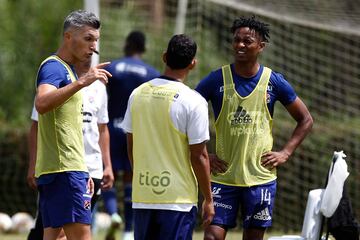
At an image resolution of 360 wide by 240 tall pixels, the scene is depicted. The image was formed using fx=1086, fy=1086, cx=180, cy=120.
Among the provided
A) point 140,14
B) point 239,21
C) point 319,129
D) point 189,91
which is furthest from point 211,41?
point 189,91

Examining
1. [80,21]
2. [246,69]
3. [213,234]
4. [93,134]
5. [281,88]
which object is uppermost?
[80,21]

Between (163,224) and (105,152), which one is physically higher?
(163,224)

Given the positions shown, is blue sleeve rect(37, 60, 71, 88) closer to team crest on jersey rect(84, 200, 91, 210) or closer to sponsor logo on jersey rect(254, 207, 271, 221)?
team crest on jersey rect(84, 200, 91, 210)

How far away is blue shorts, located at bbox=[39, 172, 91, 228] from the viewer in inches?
297

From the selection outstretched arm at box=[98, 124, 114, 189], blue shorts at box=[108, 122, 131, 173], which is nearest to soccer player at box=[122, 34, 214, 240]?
outstretched arm at box=[98, 124, 114, 189]

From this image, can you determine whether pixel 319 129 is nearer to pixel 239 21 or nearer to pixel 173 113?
pixel 239 21

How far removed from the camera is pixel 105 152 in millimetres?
9250

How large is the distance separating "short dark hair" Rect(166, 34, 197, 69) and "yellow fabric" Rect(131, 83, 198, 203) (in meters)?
0.15

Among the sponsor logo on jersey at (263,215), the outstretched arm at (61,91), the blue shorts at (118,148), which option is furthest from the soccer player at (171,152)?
the blue shorts at (118,148)

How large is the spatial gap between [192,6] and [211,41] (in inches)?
93.8

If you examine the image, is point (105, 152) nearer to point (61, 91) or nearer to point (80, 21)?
point (80, 21)

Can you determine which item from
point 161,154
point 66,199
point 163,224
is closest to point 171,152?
point 161,154

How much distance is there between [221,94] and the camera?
8570mm

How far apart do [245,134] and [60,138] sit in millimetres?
1655
